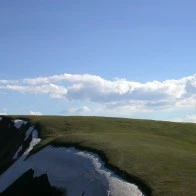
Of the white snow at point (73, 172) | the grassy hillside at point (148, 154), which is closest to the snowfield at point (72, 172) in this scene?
the white snow at point (73, 172)

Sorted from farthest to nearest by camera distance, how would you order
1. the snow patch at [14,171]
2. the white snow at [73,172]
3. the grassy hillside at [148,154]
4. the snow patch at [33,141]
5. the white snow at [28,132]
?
1. the white snow at [28,132]
2. the snow patch at [33,141]
3. the snow patch at [14,171]
4. the white snow at [73,172]
5. the grassy hillside at [148,154]

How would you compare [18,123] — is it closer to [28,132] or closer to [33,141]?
[28,132]

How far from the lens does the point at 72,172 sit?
42.9 m

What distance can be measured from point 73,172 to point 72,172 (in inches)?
8.7

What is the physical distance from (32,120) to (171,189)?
191 feet

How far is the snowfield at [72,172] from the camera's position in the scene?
114 feet

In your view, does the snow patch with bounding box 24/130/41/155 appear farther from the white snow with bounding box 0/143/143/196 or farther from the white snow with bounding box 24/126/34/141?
the white snow with bounding box 0/143/143/196

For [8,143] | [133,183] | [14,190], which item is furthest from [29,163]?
Answer: [8,143]

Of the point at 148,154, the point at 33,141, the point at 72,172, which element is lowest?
the point at 72,172

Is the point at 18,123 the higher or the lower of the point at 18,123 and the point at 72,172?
the higher

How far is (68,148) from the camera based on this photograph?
51.8 m

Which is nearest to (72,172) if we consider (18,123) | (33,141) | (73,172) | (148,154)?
(73,172)

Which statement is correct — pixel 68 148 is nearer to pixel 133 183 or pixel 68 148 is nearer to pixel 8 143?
pixel 133 183

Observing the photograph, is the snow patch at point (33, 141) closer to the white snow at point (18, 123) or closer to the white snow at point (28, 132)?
the white snow at point (28, 132)
